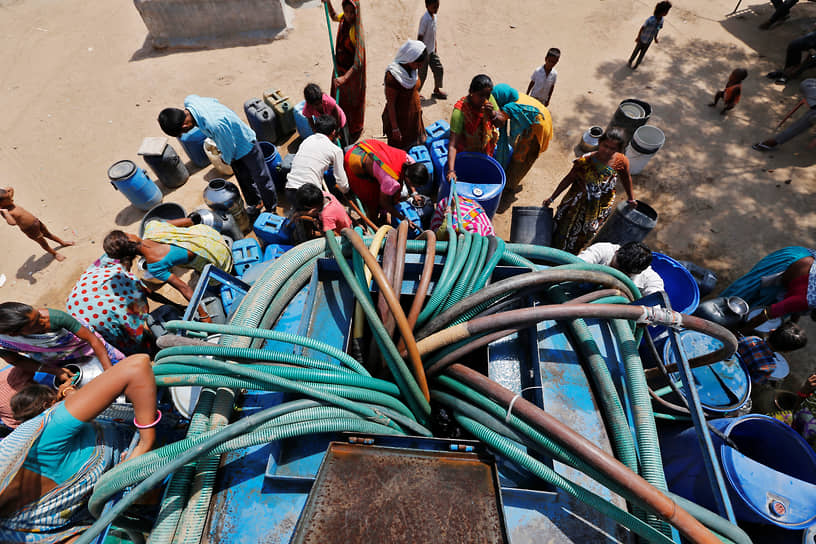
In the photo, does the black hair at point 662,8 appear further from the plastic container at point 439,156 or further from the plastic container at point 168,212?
the plastic container at point 168,212

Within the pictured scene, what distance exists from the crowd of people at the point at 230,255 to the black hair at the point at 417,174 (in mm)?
19

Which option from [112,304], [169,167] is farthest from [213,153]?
[112,304]

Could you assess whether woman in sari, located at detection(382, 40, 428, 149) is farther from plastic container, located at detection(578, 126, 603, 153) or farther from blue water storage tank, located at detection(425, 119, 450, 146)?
plastic container, located at detection(578, 126, 603, 153)

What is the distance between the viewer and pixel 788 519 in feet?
7.25

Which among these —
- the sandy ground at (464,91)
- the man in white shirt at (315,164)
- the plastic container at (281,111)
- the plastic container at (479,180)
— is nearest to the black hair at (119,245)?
the man in white shirt at (315,164)

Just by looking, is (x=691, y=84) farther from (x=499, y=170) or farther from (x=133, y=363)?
(x=133, y=363)

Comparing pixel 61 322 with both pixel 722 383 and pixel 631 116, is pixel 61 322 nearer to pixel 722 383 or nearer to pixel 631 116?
pixel 722 383

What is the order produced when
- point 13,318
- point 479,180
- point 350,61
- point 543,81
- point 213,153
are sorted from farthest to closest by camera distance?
point 543,81, point 213,153, point 350,61, point 479,180, point 13,318

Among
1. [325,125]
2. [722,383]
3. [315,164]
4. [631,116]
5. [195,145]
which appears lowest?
[722,383]

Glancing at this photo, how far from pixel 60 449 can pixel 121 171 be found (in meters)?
4.90

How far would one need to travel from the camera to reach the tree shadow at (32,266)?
5516 mm

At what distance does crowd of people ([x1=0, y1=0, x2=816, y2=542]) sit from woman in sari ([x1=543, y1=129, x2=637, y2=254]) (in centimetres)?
2

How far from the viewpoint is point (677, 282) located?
13.1 ft

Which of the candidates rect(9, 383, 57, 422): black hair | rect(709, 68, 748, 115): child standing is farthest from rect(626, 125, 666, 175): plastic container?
rect(9, 383, 57, 422): black hair
